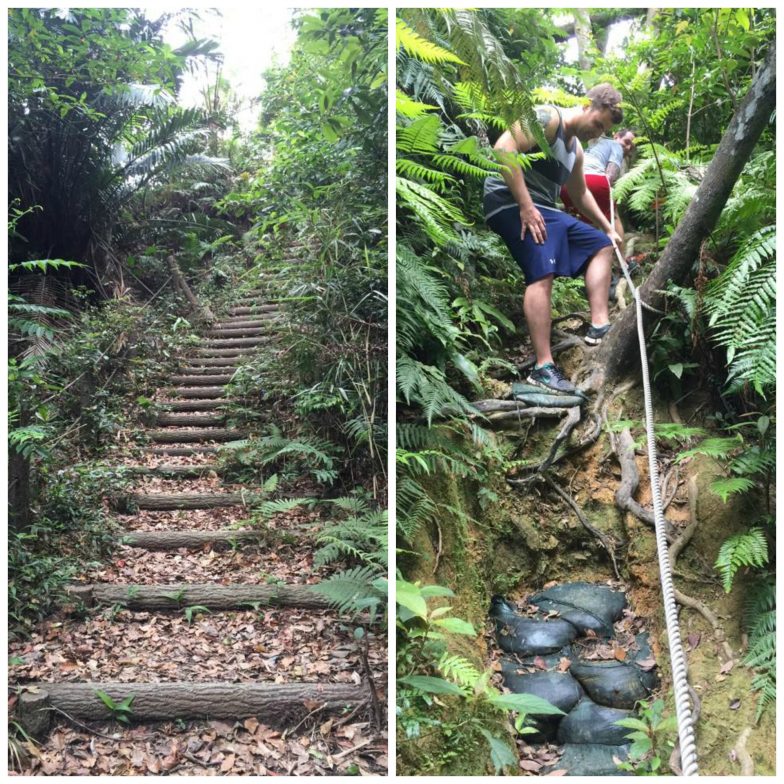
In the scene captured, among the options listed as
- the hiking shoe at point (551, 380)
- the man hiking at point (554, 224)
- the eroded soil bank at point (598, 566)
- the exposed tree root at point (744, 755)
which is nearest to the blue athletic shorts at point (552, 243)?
the man hiking at point (554, 224)

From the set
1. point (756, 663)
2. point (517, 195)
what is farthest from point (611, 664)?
point (517, 195)

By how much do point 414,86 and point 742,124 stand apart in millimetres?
1152

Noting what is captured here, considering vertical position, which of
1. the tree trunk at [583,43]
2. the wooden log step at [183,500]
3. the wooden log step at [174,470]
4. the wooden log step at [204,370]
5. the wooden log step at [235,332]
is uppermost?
the tree trunk at [583,43]

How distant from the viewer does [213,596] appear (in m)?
1.96

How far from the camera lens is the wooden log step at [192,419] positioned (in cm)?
196

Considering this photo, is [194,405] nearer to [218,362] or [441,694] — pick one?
[218,362]

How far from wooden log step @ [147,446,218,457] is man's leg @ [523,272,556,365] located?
1.35 m

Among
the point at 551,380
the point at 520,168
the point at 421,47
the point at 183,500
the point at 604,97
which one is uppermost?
the point at 604,97

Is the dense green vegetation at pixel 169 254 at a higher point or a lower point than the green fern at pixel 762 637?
higher

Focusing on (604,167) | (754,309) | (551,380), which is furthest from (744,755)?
(604,167)

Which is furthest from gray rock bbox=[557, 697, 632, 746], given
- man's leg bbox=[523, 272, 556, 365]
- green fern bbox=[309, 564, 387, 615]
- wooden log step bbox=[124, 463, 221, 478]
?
wooden log step bbox=[124, 463, 221, 478]

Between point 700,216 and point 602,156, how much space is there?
81 centimetres

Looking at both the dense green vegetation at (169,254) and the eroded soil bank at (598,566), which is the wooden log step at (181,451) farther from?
the eroded soil bank at (598,566)

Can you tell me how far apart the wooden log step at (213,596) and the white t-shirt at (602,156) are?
7.24 ft
